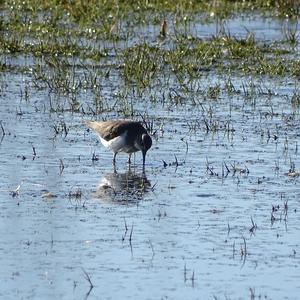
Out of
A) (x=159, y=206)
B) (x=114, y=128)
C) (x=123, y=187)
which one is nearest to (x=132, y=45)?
(x=114, y=128)

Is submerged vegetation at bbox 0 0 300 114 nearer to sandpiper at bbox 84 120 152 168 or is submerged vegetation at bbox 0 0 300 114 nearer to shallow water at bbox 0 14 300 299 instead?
shallow water at bbox 0 14 300 299

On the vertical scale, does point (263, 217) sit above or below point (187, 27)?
below

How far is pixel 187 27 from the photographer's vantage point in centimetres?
2016

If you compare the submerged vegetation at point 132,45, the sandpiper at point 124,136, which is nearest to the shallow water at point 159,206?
the sandpiper at point 124,136

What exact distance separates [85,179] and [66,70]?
507 centimetres

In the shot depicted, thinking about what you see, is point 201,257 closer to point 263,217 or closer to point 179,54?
point 263,217

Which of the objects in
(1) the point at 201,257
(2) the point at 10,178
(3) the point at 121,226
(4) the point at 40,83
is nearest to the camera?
(1) the point at 201,257

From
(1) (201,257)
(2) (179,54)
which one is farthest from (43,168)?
(2) (179,54)

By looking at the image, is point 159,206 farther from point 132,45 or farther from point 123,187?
point 132,45

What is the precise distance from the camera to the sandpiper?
40.4ft

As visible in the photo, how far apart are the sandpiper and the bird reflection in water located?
12.8 inches

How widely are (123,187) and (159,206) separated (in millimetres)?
851

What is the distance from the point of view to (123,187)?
11445mm

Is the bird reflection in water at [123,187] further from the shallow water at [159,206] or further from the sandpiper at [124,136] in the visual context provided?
the sandpiper at [124,136]
